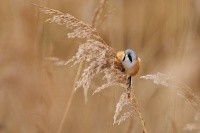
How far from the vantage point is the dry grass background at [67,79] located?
1.88 meters

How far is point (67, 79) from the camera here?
8.00 ft

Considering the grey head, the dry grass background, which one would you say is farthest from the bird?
the dry grass background

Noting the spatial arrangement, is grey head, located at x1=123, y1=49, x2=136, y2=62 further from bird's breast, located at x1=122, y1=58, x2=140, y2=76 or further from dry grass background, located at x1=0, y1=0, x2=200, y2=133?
dry grass background, located at x1=0, y1=0, x2=200, y2=133

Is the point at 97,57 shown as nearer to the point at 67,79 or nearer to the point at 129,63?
the point at 129,63

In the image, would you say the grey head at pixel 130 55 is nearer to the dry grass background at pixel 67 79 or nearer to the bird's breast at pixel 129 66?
the bird's breast at pixel 129 66

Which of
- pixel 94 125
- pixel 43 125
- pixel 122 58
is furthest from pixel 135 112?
pixel 94 125

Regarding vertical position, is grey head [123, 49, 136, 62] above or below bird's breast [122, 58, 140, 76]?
above

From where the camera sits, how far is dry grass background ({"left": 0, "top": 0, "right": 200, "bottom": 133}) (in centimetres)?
188

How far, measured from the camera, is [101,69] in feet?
3.77

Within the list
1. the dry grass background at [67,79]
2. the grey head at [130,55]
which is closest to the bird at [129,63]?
the grey head at [130,55]

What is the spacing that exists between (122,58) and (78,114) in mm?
1209

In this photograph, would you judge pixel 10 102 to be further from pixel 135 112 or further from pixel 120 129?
pixel 135 112

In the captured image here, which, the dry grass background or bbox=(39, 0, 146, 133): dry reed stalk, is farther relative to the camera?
the dry grass background

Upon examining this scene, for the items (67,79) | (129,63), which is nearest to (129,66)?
(129,63)
